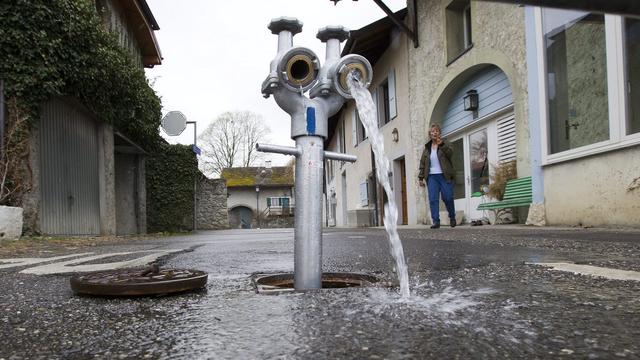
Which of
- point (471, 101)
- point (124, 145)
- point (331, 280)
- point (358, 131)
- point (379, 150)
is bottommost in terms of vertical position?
point (331, 280)

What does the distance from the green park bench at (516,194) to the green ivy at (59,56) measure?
23.7 ft

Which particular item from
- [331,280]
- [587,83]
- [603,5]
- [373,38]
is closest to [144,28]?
[373,38]

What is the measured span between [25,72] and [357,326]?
8062 mm

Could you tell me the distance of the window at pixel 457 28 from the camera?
1048 centimetres

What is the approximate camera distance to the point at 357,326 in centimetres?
118

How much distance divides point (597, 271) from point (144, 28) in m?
17.4

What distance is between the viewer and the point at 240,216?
48.7 metres

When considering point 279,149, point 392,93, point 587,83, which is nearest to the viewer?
point 279,149

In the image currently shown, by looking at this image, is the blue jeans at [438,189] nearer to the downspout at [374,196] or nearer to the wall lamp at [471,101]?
the wall lamp at [471,101]

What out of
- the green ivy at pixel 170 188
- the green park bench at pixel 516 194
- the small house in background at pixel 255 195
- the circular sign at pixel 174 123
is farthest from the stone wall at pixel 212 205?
the small house in background at pixel 255 195

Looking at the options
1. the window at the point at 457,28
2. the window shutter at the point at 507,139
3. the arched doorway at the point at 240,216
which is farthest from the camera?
the arched doorway at the point at 240,216

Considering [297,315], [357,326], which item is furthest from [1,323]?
[357,326]

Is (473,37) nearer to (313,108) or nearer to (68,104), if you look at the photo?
(68,104)

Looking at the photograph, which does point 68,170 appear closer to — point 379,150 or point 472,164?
point 472,164
